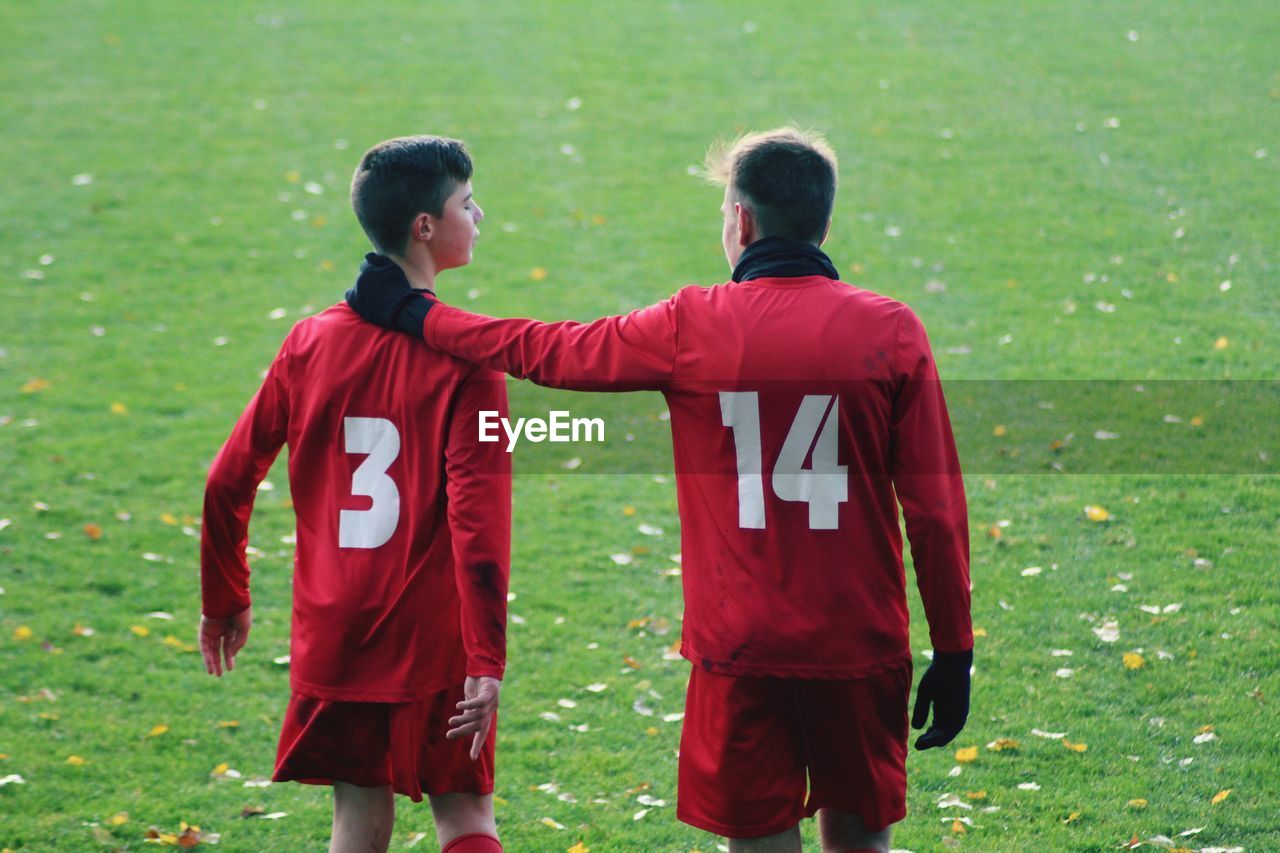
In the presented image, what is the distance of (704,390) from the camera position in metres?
3.03

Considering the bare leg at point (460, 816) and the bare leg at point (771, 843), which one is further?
the bare leg at point (460, 816)

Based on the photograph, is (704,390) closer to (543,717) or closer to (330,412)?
(330,412)

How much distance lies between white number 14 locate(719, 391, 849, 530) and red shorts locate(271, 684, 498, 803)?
0.88 meters

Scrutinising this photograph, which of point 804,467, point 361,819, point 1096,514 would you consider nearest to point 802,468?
point 804,467

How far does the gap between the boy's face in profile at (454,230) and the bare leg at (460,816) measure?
130 cm

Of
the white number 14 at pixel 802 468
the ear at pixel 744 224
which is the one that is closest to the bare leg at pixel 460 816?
the white number 14 at pixel 802 468

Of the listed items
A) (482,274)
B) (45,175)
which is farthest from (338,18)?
(482,274)

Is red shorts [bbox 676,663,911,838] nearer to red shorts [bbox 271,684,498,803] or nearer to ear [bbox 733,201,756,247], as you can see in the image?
red shorts [bbox 271,684,498,803]

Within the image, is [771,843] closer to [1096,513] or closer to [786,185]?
[786,185]

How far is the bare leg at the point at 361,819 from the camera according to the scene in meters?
3.32

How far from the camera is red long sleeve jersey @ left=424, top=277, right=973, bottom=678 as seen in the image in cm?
298

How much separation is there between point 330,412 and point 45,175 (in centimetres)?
1193

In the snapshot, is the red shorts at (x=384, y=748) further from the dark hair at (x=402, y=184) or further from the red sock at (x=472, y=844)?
the dark hair at (x=402, y=184)

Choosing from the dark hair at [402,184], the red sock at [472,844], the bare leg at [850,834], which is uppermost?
the dark hair at [402,184]
